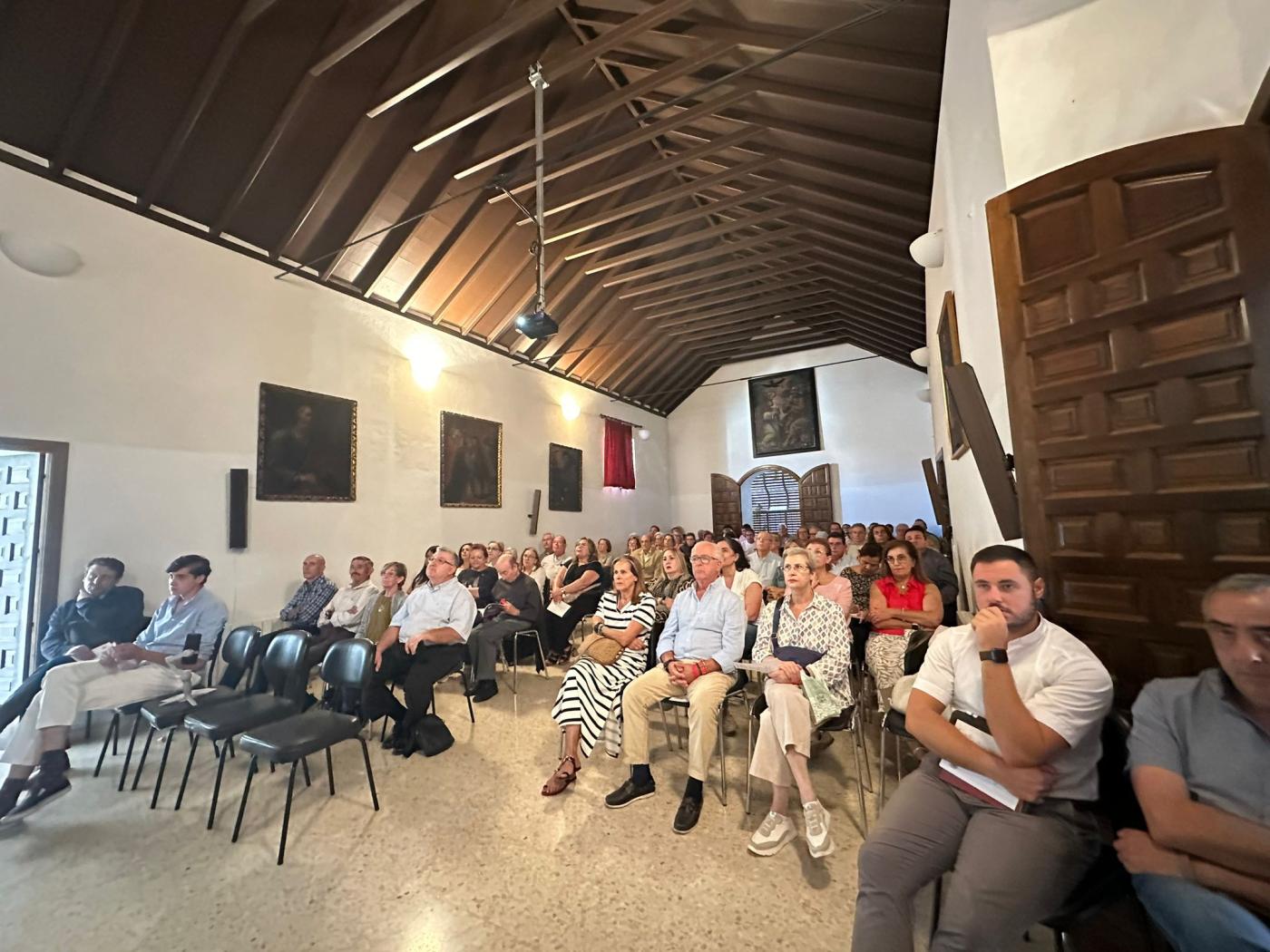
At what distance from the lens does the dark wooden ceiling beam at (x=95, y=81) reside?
3262 mm

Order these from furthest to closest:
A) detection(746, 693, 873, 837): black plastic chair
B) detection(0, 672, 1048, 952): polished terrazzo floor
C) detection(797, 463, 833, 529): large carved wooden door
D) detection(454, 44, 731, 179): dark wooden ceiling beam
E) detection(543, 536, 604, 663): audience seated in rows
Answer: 1. detection(797, 463, 833, 529): large carved wooden door
2. detection(543, 536, 604, 663): audience seated in rows
3. detection(454, 44, 731, 179): dark wooden ceiling beam
4. detection(746, 693, 873, 837): black plastic chair
5. detection(0, 672, 1048, 952): polished terrazzo floor

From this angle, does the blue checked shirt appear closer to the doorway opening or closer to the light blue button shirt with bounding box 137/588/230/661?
the light blue button shirt with bounding box 137/588/230/661

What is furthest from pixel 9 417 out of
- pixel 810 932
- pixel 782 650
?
pixel 810 932

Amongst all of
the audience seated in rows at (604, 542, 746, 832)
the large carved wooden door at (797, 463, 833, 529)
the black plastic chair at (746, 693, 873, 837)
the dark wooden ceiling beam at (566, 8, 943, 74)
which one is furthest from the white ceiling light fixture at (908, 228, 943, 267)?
the large carved wooden door at (797, 463, 833, 529)

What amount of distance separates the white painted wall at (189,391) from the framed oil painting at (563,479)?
2204 mm

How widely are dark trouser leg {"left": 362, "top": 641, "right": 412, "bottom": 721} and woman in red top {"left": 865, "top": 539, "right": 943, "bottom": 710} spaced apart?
9.38 feet

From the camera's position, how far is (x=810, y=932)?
165 cm

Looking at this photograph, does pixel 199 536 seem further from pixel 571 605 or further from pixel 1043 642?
pixel 1043 642

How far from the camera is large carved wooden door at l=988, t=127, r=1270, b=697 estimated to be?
4.39ft

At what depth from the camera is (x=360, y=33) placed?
3.50 meters

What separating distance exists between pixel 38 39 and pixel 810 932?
6207mm

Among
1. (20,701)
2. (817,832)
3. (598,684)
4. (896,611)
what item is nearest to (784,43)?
(896,611)

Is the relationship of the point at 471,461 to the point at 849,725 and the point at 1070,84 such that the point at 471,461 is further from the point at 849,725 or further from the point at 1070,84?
the point at 1070,84

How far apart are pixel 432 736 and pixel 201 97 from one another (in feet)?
15.5
